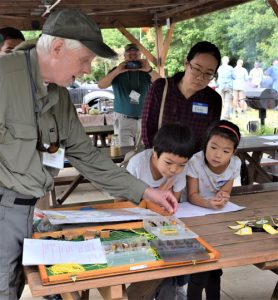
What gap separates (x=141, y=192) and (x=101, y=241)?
292mm

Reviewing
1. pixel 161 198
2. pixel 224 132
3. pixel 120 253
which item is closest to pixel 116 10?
pixel 224 132

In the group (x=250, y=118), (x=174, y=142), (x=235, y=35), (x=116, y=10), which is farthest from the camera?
(x=235, y=35)

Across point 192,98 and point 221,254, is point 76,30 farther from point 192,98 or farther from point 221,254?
point 192,98

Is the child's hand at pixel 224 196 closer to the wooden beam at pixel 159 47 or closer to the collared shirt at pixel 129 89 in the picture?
the collared shirt at pixel 129 89

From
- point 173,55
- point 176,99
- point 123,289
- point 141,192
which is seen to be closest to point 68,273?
point 123,289

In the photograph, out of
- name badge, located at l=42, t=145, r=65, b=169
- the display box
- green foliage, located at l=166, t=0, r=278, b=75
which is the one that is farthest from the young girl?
green foliage, located at l=166, t=0, r=278, b=75

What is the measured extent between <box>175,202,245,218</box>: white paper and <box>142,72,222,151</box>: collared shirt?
509mm

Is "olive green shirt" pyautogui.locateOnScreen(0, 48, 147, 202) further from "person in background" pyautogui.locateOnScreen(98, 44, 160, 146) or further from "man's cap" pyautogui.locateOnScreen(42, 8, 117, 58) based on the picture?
"person in background" pyautogui.locateOnScreen(98, 44, 160, 146)

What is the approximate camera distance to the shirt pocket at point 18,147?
137 cm

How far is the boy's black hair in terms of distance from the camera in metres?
1.90

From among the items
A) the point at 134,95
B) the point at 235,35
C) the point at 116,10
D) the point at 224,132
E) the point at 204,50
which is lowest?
the point at 134,95

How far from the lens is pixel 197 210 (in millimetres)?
1954

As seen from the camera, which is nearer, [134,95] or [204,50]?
[204,50]

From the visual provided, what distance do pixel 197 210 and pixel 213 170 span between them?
0.98ft
